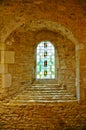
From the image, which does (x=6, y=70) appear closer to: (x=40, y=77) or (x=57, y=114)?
(x=40, y=77)

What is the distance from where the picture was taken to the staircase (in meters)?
4.93

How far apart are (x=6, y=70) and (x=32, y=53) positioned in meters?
0.83

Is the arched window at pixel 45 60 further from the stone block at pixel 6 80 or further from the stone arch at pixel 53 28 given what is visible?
the stone block at pixel 6 80

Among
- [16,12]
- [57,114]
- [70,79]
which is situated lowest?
[57,114]

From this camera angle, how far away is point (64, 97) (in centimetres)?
498

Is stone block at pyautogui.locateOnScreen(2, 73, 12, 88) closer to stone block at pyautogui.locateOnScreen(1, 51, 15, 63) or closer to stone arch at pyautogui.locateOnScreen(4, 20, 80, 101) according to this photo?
stone block at pyautogui.locateOnScreen(1, 51, 15, 63)

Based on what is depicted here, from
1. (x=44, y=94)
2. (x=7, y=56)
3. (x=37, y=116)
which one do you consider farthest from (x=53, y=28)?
(x=37, y=116)

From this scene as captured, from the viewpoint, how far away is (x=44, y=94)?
5.07m

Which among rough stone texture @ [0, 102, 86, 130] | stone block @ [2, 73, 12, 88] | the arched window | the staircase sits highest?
the arched window

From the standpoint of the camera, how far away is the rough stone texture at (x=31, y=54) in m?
4.62

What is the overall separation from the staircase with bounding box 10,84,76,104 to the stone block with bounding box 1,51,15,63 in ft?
2.41

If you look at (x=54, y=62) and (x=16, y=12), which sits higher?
(x=16, y=12)

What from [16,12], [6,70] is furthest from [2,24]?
[6,70]

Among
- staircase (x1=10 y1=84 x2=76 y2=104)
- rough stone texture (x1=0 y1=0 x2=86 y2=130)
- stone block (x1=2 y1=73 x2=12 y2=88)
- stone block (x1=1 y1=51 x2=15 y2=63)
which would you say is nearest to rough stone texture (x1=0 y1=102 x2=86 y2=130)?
rough stone texture (x1=0 y1=0 x2=86 y2=130)
